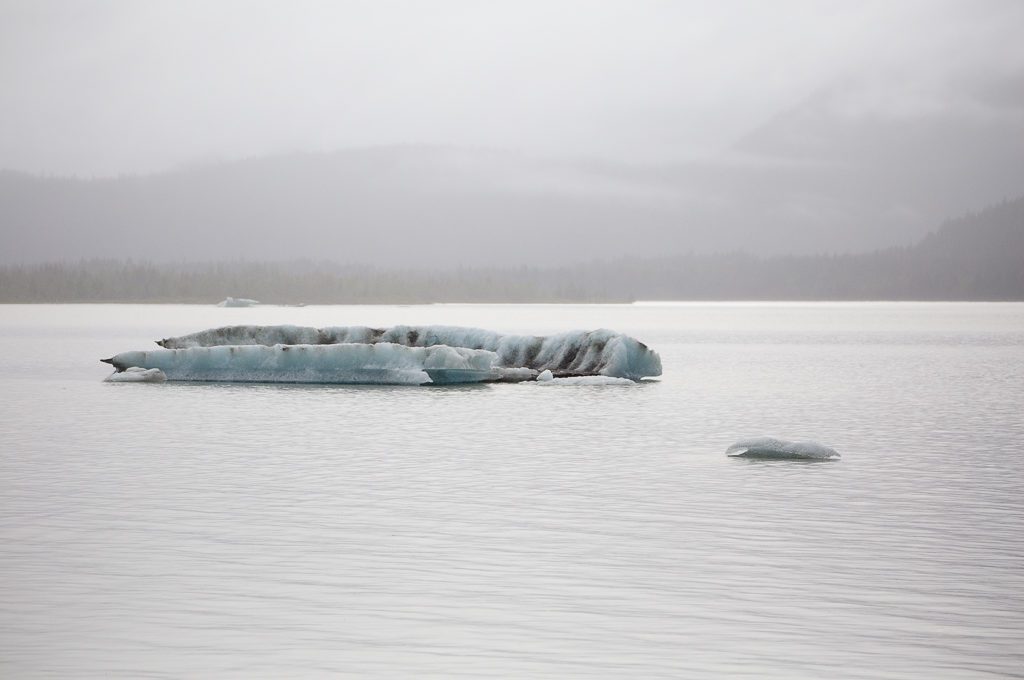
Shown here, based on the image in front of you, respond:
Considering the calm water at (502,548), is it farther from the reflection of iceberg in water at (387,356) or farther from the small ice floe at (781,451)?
the reflection of iceberg in water at (387,356)

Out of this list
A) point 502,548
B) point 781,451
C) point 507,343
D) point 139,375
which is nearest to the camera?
point 502,548

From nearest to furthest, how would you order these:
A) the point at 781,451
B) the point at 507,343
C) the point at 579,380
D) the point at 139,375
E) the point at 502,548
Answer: the point at 502,548 < the point at 781,451 < the point at 139,375 < the point at 579,380 < the point at 507,343

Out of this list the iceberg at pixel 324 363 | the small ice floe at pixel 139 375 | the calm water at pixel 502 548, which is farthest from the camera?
the small ice floe at pixel 139 375

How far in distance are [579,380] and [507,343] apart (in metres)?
3.41

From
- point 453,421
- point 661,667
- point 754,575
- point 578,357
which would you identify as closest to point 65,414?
point 453,421

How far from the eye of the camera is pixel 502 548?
13.4 m

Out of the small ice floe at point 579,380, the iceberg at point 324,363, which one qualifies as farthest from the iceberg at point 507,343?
the iceberg at point 324,363

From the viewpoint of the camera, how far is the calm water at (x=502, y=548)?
940 centimetres

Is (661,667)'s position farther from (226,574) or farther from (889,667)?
(226,574)

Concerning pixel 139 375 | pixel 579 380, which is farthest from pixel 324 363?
pixel 579 380

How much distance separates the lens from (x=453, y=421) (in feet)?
93.5

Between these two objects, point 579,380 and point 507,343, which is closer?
point 579,380

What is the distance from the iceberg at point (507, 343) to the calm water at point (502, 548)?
470 inches

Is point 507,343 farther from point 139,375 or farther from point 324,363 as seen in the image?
point 139,375
